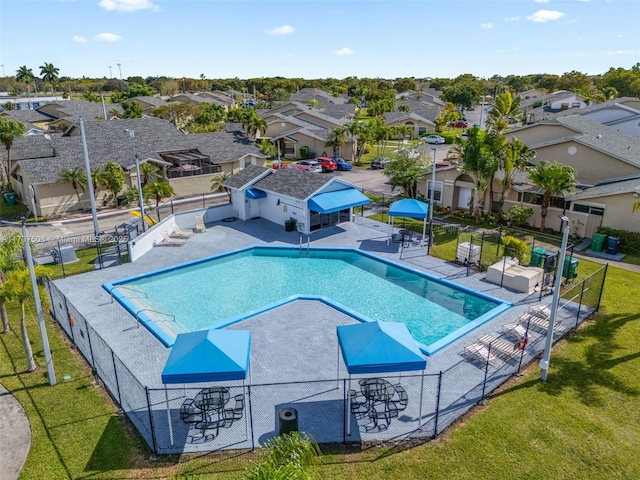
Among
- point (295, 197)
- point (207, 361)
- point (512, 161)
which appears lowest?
point (207, 361)

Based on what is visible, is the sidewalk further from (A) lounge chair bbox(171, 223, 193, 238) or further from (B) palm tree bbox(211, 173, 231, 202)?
(B) palm tree bbox(211, 173, 231, 202)

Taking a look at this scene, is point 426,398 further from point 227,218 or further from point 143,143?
point 143,143

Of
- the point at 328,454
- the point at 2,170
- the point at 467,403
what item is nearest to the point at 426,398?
the point at 467,403

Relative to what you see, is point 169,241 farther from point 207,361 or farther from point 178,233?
point 207,361

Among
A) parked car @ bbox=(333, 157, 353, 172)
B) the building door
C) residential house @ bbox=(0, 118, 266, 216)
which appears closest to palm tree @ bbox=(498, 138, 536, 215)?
the building door

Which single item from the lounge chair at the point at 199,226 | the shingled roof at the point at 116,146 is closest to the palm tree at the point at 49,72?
the shingled roof at the point at 116,146

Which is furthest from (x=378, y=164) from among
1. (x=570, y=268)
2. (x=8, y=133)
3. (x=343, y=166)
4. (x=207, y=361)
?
(x=207, y=361)
